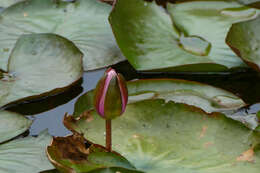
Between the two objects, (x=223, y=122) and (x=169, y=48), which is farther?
(x=169, y=48)

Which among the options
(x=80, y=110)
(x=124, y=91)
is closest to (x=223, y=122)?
(x=124, y=91)

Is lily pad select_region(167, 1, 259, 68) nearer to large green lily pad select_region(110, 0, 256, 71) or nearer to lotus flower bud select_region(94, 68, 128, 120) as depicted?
large green lily pad select_region(110, 0, 256, 71)

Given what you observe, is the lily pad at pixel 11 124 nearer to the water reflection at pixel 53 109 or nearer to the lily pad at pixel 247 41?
the water reflection at pixel 53 109

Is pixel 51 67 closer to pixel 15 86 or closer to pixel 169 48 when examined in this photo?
pixel 15 86

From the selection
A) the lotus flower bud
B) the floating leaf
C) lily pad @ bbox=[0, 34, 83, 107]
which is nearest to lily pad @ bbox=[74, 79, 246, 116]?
the floating leaf

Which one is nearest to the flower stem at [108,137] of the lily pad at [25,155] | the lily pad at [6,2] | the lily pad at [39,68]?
the lily pad at [25,155]
